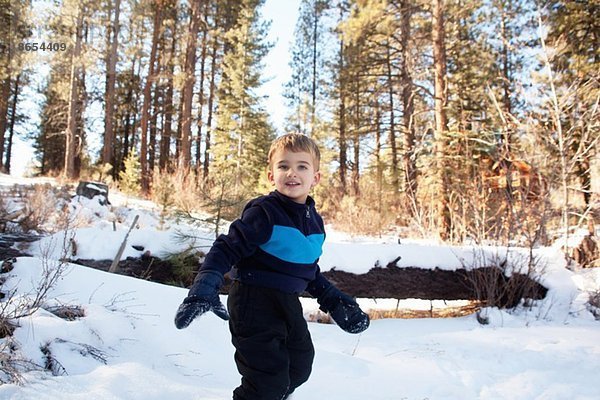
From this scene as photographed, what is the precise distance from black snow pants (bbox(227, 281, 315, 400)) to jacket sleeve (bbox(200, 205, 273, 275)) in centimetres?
18

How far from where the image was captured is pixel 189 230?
5.30 meters

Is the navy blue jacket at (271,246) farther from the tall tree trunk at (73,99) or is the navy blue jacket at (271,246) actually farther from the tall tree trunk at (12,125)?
the tall tree trunk at (12,125)

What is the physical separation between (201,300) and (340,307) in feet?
2.57

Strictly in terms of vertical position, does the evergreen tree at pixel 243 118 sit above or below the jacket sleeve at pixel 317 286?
above

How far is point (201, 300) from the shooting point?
1.29m

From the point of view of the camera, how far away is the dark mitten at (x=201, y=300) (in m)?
1.23

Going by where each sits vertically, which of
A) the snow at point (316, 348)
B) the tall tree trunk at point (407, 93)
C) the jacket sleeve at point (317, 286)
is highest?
the tall tree trunk at point (407, 93)

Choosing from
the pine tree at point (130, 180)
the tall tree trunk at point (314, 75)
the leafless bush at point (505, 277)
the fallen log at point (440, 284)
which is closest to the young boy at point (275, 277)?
the fallen log at point (440, 284)

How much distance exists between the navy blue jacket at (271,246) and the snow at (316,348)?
0.85m

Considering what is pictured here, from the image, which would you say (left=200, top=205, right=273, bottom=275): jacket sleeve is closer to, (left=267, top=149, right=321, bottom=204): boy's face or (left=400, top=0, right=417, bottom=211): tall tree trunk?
(left=267, top=149, right=321, bottom=204): boy's face

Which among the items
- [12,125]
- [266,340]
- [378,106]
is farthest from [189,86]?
[12,125]

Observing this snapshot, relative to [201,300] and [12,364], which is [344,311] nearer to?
[201,300]

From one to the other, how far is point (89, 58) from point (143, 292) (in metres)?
13.9

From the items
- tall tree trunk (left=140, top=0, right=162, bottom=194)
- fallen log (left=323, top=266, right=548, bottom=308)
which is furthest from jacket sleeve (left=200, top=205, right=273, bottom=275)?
tall tree trunk (left=140, top=0, right=162, bottom=194)
